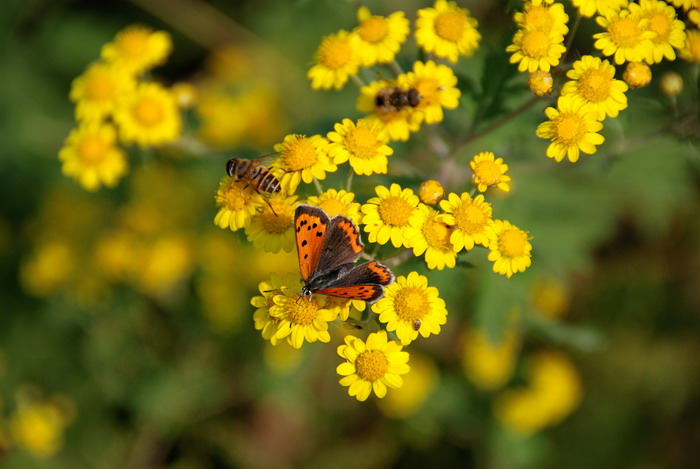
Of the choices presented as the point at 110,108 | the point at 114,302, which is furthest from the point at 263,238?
the point at 114,302

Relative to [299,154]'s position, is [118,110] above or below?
below

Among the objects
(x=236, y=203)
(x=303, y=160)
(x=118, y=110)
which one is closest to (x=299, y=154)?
(x=303, y=160)

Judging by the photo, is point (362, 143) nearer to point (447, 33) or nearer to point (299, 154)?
point (299, 154)

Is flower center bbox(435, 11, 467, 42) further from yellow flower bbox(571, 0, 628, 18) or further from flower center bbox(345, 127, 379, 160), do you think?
flower center bbox(345, 127, 379, 160)

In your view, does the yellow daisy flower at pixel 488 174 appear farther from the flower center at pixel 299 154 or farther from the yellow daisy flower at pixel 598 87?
the flower center at pixel 299 154

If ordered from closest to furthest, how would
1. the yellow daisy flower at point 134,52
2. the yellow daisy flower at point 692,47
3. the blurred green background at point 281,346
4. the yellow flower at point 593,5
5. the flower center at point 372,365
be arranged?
the flower center at point 372,365 → the yellow flower at point 593,5 → the yellow daisy flower at point 692,47 → the yellow daisy flower at point 134,52 → the blurred green background at point 281,346

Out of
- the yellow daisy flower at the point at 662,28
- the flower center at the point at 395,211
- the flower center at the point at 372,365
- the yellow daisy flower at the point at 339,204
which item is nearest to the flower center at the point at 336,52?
the yellow daisy flower at the point at 339,204
